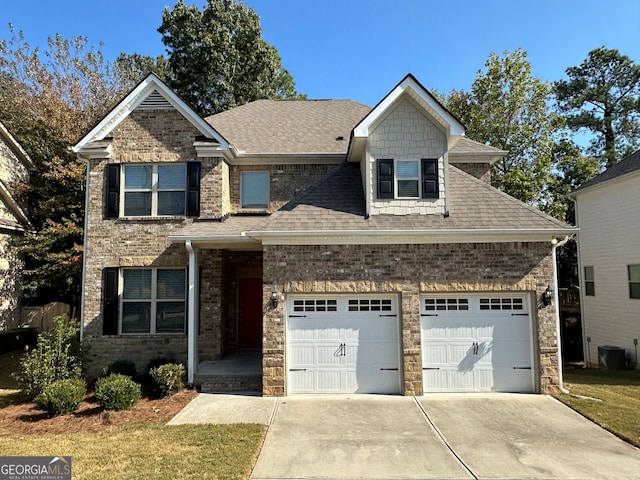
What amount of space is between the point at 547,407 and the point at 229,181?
1051 centimetres

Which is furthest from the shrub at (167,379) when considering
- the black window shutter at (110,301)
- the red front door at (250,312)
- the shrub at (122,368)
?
the red front door at (250,312)

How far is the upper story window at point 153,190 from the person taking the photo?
11.7 meters

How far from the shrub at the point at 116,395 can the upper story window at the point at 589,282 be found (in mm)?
17196

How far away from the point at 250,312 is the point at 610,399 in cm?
1021

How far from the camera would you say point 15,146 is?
58.1ft

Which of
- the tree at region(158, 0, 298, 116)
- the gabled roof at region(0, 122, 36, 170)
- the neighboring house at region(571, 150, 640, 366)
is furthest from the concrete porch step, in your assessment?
the tree at region(158, 0, 298, 116)

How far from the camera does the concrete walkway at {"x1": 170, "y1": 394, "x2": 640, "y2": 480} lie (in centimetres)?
571

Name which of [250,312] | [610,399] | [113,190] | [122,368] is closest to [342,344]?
[250,312]

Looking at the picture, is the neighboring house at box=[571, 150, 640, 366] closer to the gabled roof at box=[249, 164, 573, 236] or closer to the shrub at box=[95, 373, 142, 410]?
the gabled roof at box=[249, 164, 573, 236]

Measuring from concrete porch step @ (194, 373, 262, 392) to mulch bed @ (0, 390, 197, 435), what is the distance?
0.56 metres

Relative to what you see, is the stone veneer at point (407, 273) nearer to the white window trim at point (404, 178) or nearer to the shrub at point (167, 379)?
the white window trim at point (404, 178)

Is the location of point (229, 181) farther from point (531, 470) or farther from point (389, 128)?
point (531, 470)

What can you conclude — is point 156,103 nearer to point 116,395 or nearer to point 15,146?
point 116,395

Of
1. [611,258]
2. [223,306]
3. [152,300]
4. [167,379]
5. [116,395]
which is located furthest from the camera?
[611,258]
